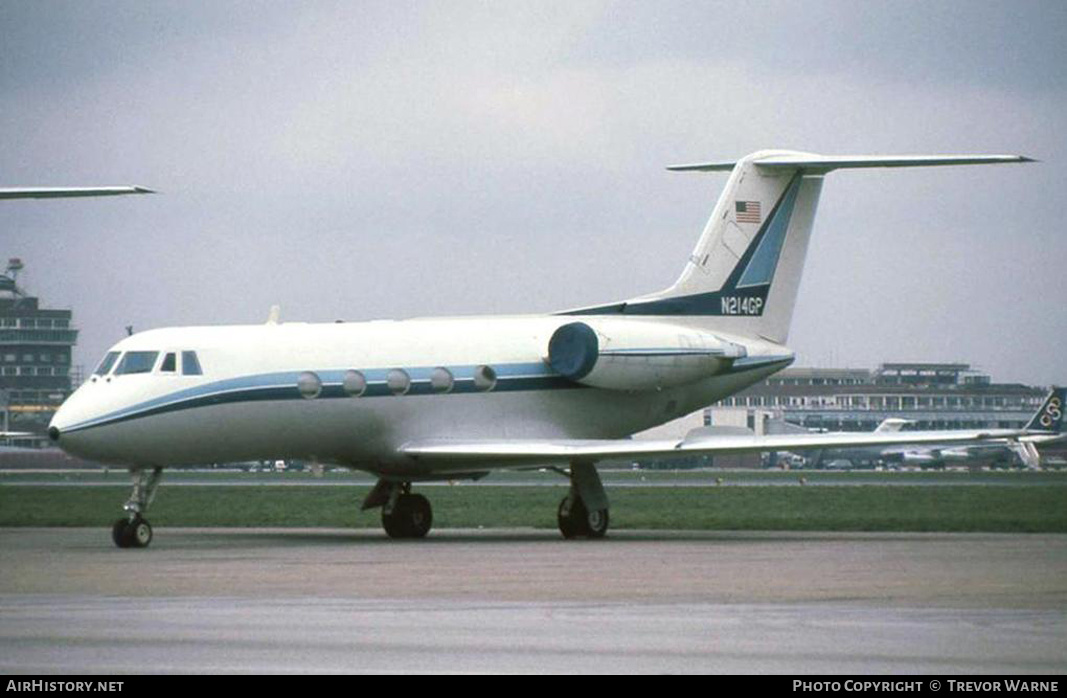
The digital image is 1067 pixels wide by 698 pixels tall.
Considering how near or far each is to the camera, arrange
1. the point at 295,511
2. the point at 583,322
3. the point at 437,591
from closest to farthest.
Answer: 1. the point at 437,591
2. the point at 583,322
3. the point at 295,511

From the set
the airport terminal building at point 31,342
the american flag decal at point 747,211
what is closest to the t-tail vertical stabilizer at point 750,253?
the american flag decal at point 747,211

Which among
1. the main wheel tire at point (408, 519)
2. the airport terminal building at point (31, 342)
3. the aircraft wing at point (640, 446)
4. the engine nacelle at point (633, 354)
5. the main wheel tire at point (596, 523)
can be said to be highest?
the engine nacelle at point (633, 354)

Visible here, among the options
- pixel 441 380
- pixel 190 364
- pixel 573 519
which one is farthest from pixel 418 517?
pixel 190 364

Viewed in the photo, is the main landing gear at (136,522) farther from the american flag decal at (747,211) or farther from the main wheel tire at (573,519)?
the american flag decal at (747,211)

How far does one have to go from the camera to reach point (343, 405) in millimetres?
33281

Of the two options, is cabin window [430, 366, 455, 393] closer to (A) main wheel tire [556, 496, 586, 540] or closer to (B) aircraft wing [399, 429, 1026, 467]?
(B) aircraft wing [399, 429, 1026, 467]

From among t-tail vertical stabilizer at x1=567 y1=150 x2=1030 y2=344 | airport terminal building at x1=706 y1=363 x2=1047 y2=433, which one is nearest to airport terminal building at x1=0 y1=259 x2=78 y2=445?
airport terminal building at x1=706 y1=363 x2=1047 y2=433

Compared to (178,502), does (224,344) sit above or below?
above

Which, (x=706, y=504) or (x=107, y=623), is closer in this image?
(x=107, y=623)

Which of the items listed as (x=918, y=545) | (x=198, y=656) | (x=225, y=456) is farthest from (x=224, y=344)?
(x=198, y=656)

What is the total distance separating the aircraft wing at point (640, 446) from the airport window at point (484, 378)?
3.65 ft

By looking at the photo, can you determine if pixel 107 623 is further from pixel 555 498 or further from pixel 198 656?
pixel 555 498

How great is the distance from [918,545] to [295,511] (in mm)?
18824

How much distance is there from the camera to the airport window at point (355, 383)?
109ft
